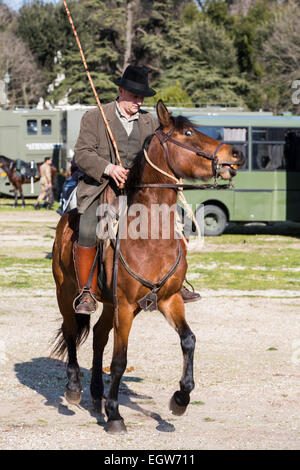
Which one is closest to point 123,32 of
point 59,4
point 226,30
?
point 59,4

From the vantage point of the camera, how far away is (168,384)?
7.81 m

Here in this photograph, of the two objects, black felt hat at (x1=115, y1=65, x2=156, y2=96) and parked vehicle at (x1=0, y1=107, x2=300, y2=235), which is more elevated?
black felt hat at (x1=115, y1=65, x2=156, y2=96)

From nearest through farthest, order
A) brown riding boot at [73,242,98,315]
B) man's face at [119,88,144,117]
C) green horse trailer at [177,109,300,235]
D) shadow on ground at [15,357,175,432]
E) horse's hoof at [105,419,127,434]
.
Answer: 1. horse's hoof at [105,419,127,434]
2. man's face at [119,88,144,117]
3. brown riding boot at [73,242,98,315]
4. shadow on ground at [15,357,175,432]
5. green horse trailer at [177,109,300,235]

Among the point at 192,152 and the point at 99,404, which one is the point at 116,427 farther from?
the point at 192,152

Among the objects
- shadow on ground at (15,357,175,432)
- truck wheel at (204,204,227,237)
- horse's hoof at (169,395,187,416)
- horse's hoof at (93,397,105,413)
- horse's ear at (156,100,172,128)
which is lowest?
truck wheel at (204,204,227,237)

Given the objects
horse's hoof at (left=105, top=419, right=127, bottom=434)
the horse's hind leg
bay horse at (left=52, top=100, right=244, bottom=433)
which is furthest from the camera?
the horse's hind leg

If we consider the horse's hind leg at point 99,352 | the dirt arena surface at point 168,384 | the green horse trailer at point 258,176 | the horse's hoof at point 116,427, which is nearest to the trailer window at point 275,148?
the green horse trailer at point 258,176

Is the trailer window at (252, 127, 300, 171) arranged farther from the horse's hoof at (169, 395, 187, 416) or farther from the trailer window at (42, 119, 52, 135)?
the horse's hoof at (169, 395, 187, 416)

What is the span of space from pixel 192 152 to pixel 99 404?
235cm

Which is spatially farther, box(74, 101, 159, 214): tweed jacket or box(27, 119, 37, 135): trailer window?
box(27, 119, 37, 135): trailer window

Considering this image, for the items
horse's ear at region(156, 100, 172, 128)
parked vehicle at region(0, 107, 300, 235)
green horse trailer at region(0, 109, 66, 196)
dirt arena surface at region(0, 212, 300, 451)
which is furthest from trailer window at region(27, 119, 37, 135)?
horse's ear at region(156, 100, 172, 128)

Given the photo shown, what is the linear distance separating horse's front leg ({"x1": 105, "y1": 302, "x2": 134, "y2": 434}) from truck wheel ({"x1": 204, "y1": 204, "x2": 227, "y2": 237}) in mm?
17197

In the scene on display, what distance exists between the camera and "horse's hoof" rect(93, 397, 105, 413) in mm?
7008

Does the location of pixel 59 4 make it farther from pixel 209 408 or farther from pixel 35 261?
pixel 209 408
